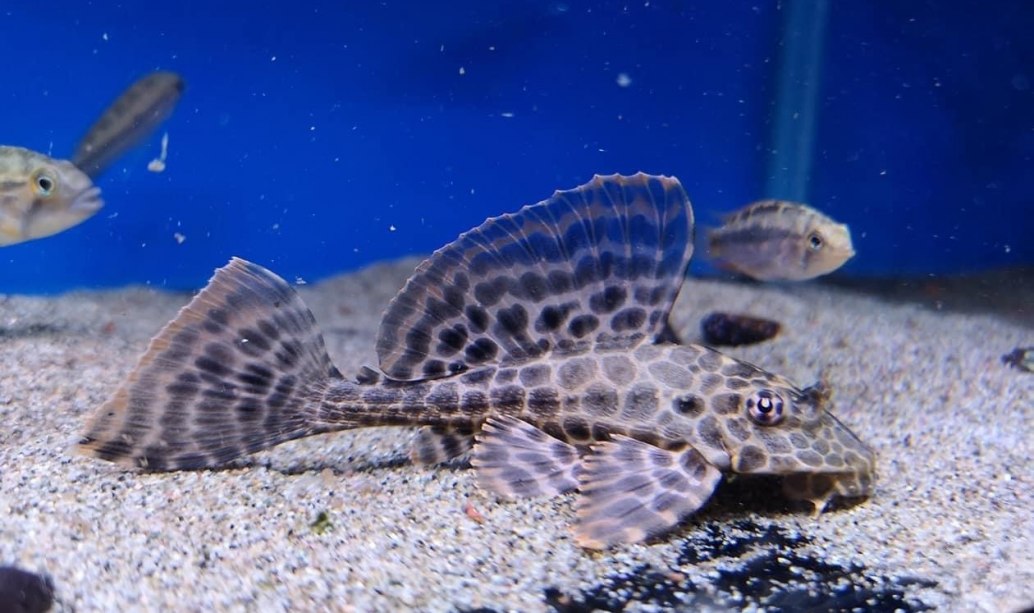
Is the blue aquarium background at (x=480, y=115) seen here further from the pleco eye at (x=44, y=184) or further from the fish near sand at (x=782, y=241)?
the pleco eye at (x=44, y=184)

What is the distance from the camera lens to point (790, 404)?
3.40 m

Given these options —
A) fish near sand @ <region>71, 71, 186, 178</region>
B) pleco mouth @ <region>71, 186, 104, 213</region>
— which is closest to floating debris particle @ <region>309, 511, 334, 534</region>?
pleco mouth @ <region>71, 186, 104, 213</region>

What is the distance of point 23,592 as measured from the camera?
2.21 metres

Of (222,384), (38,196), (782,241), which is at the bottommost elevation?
(222,384)

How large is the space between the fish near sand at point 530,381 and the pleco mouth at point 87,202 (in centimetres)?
200

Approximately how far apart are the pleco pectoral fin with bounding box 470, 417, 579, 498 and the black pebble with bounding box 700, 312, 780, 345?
110 inches

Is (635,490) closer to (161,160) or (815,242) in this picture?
(815,242)

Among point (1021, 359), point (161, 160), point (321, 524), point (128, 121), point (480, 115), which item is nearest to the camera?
point (321, 524)

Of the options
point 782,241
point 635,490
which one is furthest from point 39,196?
point 782,241

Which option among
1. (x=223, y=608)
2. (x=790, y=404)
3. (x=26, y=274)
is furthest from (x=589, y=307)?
(x=26, y=274)

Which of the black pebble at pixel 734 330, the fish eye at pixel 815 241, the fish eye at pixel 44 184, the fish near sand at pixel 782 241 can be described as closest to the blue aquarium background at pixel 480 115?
the fish near sand at pixel 782 241

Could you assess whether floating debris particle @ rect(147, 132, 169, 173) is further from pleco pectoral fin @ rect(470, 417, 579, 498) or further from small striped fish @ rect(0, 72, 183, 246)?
pleco pectoral fin @ rect(470, 417, 579, 498)

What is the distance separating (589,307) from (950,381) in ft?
10.3

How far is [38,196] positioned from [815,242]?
4739 millimetres
